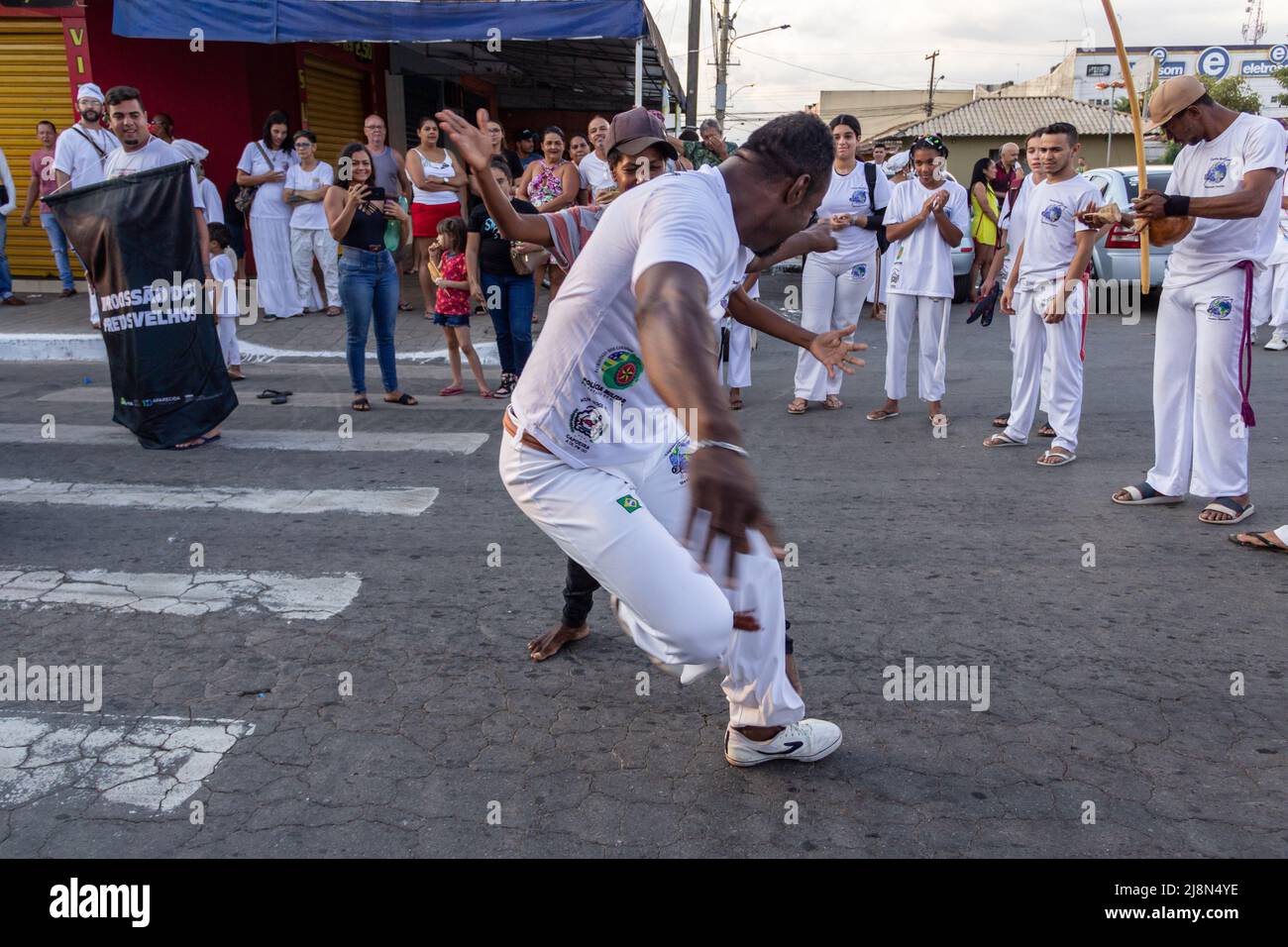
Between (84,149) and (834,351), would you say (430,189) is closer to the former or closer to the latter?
(84,149)

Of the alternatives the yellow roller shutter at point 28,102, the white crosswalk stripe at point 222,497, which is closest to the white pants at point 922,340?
the white crosswalk stripe at point 222,497

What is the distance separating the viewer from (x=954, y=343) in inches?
470

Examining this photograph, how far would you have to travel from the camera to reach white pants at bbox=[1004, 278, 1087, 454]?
6.96 m

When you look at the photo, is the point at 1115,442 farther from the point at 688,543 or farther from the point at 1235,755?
the point at 688,543

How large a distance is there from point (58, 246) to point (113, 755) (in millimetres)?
12126

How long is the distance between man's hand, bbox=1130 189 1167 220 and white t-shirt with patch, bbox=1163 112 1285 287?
0.30 m

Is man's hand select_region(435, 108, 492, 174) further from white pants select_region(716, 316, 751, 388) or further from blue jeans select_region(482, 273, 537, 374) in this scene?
blue jeans select_region(482, 273, 537, 374)

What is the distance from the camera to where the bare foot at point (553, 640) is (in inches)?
161

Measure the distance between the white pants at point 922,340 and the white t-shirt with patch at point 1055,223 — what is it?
3.01ft

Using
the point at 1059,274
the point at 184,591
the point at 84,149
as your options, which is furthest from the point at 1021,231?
the point at 84,149

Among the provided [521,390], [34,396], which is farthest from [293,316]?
[521,390]

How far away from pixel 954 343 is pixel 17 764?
10.5m

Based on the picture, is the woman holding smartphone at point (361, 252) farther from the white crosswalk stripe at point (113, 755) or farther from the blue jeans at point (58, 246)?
the blue jeans at point (58, 246)

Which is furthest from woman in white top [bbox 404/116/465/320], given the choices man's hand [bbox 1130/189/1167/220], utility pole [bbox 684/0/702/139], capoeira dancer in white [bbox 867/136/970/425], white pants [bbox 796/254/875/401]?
utility pole [bbox 684/0/702/139]
